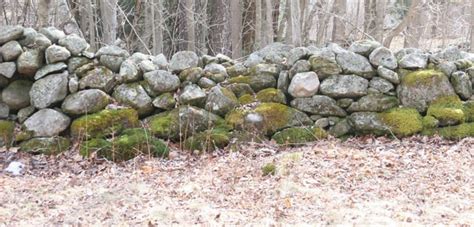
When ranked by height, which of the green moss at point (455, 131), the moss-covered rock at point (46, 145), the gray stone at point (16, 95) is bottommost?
the moss-covered rock at point (46, 145)

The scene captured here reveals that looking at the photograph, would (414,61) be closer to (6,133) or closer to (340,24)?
(340,24)

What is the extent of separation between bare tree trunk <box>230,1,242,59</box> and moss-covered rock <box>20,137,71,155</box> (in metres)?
6.00

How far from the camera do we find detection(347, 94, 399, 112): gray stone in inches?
238

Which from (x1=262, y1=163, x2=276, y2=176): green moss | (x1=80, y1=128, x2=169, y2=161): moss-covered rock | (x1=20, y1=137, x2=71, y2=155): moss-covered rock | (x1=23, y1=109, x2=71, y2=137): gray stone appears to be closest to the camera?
(x1=262, y1=163, x2=276, y2=176): green moss

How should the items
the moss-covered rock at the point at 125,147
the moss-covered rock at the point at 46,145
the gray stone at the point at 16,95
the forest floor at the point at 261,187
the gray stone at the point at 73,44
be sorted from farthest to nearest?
1. the gray stone at the point at 73,44
2. the gray stone at the point at 16,95
3. the moss-covered rock at the point at 46,145
4. the moss-covered rock at the point at 125,147
5. the forest floor at the point at 261,187

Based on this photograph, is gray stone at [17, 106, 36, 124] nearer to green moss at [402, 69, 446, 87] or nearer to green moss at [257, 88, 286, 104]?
green moss at [257, 88, 286, 104]

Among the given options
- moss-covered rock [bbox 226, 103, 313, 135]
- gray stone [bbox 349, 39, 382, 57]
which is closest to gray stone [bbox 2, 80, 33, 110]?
moss-covered rock [bbox 226, 103, 313, 135]

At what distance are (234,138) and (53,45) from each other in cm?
249

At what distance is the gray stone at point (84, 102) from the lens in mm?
5859

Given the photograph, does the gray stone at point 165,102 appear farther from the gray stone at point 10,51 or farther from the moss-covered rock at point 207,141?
the gray stone at point 10,51

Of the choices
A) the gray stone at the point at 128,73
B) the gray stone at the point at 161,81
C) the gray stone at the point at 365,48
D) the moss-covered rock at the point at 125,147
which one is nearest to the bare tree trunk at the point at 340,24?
the gray stone at the point at 365,48

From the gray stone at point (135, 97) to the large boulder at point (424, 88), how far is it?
126 inches

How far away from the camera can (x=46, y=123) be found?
228 inches

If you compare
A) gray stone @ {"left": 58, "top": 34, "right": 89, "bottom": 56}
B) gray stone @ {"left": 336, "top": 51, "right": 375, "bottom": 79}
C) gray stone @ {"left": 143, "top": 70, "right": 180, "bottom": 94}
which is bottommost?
gray stone @ {"left": 143, "top": 70, "right": 180, "bottom": 94}
